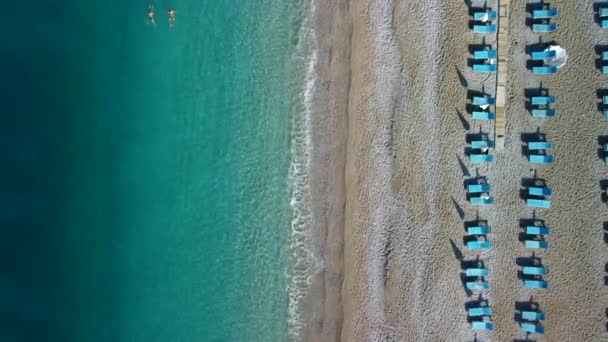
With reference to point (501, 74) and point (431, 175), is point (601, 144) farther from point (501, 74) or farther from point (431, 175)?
point (431, 175)

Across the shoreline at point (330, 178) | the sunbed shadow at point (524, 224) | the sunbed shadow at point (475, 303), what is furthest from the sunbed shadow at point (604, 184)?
the shoreline at point (330, 178)

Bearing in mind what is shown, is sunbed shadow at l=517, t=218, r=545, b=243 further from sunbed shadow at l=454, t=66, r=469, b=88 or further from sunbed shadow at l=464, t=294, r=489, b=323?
sunbed shadow at l=454, t=66, r=469, b=88

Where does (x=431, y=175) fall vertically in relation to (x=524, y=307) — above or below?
above

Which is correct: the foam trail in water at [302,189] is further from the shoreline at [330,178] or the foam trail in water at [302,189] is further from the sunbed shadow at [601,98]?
the sunbed shadow at [601,98]

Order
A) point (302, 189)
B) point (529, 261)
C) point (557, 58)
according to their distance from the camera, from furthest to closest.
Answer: point (302, 189), point (529, 261), point (557, 58)

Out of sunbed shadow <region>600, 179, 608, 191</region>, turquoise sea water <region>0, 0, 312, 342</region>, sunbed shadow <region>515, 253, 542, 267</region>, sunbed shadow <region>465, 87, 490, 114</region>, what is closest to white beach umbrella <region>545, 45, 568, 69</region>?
sunbed shadow <region>465, 87, 490, 114</region>

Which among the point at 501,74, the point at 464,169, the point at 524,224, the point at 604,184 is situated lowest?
the point at 524,224

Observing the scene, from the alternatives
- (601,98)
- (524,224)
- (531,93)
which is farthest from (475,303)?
(601,98)
